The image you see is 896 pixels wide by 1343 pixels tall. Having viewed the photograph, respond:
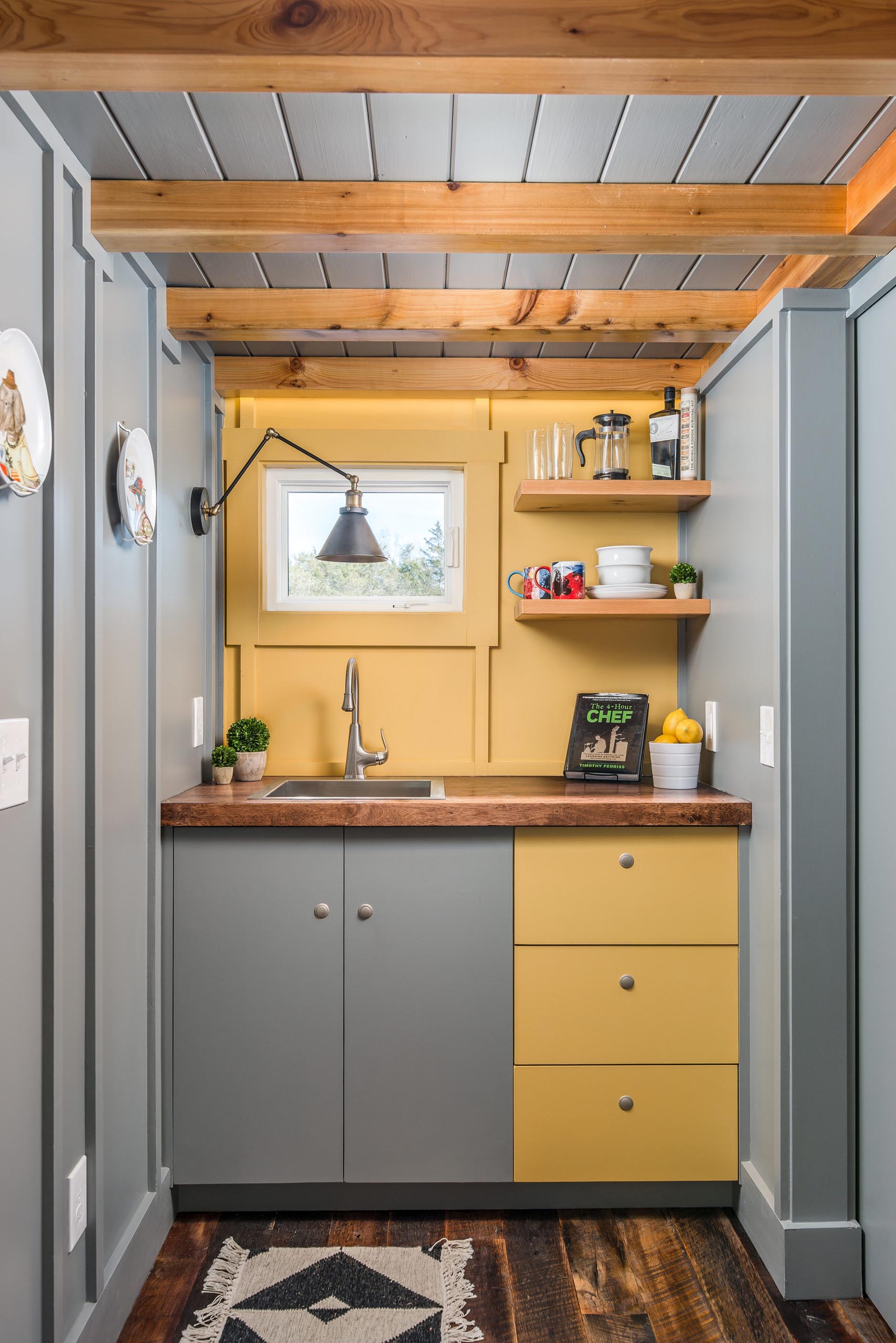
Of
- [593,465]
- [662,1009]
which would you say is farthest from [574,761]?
[593,465]

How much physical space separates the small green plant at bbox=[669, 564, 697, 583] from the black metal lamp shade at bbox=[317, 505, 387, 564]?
0.82m

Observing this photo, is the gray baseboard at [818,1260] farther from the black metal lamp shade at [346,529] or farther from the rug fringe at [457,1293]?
the black metal lamp shade at [346,529]

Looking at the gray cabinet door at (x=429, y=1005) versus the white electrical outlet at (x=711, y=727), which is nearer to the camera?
the gray cabinet door at (x=429, y=1005)

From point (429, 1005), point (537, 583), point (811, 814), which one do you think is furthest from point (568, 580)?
point (429, 1005)

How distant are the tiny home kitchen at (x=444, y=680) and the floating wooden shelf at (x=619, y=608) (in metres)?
0.03

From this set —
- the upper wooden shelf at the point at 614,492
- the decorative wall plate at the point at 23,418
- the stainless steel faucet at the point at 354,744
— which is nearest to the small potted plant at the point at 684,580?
the upper wooden shelf at the point at 614,492

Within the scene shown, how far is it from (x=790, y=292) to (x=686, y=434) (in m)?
0.59

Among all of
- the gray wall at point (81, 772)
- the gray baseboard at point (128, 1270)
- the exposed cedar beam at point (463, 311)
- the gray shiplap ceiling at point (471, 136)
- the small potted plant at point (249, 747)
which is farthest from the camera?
the small potted plant at point (249, 747)

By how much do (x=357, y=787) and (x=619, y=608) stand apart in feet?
2.98

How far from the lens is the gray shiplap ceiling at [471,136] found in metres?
1.46

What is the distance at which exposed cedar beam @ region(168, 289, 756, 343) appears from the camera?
84.9 inches

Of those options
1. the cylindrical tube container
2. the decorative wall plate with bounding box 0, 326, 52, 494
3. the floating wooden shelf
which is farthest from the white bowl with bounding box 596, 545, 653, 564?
the decorative wall plate with bounding box 0, 326, 52, 494

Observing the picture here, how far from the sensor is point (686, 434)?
2.41 m

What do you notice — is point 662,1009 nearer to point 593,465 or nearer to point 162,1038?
point 162,1038
